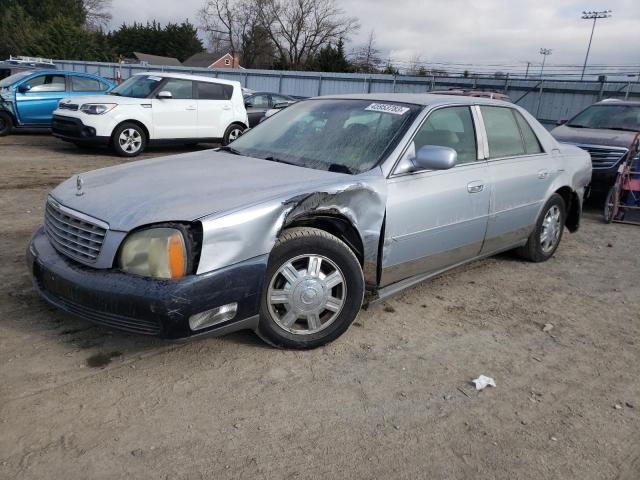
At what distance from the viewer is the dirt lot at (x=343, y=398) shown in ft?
7.82

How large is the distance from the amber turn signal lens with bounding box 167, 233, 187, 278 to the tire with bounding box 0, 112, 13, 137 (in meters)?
11.9

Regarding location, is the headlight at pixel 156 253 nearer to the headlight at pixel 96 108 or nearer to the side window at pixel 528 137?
the side window at pixel 528 137

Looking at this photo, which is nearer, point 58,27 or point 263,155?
point 263,155

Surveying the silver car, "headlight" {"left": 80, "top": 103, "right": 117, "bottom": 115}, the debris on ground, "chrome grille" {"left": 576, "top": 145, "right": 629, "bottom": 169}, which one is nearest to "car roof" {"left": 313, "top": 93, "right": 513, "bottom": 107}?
the silver car

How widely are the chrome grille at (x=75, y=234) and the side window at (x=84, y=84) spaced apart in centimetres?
1092

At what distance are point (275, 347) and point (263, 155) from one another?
1.48 meters

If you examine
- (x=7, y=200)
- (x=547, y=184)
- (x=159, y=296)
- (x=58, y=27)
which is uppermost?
(x=58, y=27)

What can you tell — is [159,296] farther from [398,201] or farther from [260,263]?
[398,201]

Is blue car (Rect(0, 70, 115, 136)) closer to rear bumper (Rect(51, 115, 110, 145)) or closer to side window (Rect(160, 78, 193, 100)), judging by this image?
rear bumper (Rect(51, 115, 110, 145))

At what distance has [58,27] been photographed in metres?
45.7

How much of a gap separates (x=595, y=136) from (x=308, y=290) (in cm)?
710

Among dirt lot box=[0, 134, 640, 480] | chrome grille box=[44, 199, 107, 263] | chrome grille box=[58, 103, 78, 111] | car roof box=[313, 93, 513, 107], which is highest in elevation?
car roof box=[313, 93, 513, 107]

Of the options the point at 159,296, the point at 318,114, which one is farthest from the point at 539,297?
the point at 159,296

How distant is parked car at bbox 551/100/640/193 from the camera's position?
7.95 metres
